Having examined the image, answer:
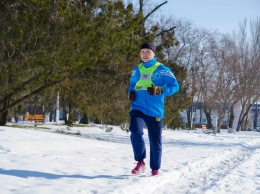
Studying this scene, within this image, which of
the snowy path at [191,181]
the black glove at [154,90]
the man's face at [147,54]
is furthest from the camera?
the man's face at [147,54]

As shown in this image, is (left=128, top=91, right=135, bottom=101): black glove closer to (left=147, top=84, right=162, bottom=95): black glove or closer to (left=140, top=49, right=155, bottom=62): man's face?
(left=147, top=84, right=162, bottom=95): black glove

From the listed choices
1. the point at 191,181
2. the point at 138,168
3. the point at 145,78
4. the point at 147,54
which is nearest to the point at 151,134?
the point at 138,168

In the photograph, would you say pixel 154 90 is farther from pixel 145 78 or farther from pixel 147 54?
pixel 147 54

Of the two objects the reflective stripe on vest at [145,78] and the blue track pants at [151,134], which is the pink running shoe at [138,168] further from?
the reflective stripe on vest at [145,78]

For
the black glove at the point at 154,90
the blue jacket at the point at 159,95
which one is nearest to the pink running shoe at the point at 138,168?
the blue jacket at the point at 159,95

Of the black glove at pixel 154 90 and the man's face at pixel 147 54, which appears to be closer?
the black glove at pixel 154 90

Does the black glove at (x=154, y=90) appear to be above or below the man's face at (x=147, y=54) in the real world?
below

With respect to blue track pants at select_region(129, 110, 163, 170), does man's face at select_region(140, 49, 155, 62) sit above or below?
above

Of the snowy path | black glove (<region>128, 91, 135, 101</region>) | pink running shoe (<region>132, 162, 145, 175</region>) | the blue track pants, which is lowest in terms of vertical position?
the snowy path

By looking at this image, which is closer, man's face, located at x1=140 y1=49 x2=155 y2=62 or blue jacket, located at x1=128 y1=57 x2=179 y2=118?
blue jacket, located at x1=128 y1=57 x2=179 y2=118

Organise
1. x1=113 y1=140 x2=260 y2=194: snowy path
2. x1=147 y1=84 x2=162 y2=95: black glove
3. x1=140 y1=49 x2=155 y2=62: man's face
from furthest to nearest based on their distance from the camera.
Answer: x1=140 y1=49 x2=155 y2=62: man's face, x1=147 y1=84 x2=162 y2=95: black glove, x1=113 y1=140 x2=260 y2=194: snowy path

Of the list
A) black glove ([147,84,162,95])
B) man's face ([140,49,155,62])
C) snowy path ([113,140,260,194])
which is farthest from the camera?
man's face ([140,49,155,62])

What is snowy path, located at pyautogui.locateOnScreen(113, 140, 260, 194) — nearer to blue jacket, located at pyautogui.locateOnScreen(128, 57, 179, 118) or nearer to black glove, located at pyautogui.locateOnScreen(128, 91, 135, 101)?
blue jacket, located at pyautogui.locateOnScreen(128, 57, 179, 118)

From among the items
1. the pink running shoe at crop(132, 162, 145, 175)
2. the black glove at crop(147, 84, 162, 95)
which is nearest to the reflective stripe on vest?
the black glove at crop(147, 84, 162, 95)
